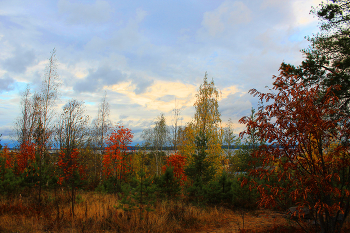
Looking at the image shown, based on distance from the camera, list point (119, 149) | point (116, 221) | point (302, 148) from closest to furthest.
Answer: point (302, 148)
point (116, 221)
point (119, 149)

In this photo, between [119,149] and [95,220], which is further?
[119,149]

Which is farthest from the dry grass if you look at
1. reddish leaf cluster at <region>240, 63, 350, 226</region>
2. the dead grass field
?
reddish leaf cluster at <region>240, 63, 350, 226</region>

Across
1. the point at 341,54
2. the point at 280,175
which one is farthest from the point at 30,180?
the point at 341,54

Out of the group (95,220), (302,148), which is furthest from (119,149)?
(302,148)

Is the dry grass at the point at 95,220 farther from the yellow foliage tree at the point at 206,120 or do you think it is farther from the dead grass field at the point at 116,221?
the yellow foliage tree at the point at 206,120

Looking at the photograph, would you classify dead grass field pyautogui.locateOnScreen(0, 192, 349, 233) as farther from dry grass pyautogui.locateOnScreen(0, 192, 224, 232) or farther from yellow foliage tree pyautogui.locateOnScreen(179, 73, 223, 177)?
yellow foliage tree pyautogui.locateOnScreen(179, 73, 223, 177)

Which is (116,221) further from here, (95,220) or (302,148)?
(302,148)

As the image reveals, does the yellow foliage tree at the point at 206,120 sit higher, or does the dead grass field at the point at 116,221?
the yellow foliage tree at the point at 206,120

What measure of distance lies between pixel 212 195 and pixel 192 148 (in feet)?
21.4

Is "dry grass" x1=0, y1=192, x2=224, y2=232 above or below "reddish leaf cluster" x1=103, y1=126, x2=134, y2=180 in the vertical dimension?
below

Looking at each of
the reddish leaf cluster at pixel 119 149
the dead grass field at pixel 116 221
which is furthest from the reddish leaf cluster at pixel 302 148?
the reddish leaf cluster at pixel 119 149

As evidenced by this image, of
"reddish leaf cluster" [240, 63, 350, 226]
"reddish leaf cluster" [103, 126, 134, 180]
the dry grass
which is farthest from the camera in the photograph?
"reddish leaf cluster" [103, 126, 134, 180]

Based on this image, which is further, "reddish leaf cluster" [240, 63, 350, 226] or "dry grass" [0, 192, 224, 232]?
"dry grass" [0, 192, 224, 232]

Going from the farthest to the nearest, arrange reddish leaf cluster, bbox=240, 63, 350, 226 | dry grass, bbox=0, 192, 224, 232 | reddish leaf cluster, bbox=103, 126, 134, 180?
reddish leaf cluster, bbox=103, 126, 134, 180, dry grass, bbox=0, 192, 224, 232, reddish leaf cluster, bbox=240, 63, 350, 226
